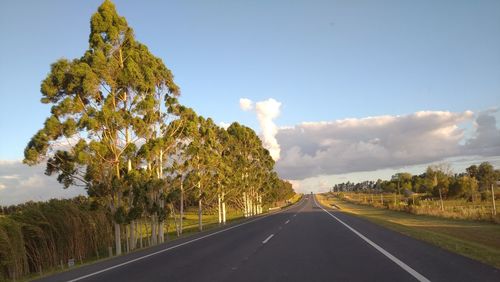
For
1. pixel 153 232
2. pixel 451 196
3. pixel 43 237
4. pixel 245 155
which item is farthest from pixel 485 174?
pixel 43 237

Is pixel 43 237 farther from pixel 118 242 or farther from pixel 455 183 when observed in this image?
pixel 455 183

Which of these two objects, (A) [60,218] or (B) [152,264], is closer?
(B) [152,264]

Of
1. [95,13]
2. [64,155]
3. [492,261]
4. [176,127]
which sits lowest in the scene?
[492,261]

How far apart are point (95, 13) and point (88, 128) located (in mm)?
7365

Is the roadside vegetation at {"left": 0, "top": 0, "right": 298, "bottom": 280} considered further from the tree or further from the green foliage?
the tree

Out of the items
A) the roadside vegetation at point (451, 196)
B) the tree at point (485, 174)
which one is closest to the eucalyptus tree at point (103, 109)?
the roadside vegetation at point (451, 196)

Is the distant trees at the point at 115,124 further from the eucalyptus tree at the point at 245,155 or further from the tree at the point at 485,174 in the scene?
the tree at the point at 485,174

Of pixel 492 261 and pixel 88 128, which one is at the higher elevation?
pixel 88 128

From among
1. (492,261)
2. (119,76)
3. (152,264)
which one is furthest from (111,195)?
(492,261)

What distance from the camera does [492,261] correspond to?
36.9 feet

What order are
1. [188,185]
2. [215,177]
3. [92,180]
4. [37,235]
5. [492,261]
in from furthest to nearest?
[215,177] → [188,185] → [92,180] → [37,235] → [492,261]

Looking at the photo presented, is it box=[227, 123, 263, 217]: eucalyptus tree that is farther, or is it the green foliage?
box=[227, 123, 263, 217]: eucalyptus tree

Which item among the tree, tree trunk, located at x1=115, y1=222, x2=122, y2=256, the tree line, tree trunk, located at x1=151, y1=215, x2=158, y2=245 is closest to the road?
tree trunk, located at x1=115, y1=222, x2=122, y2=256

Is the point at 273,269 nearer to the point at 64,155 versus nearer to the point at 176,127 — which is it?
the point at 64,155
